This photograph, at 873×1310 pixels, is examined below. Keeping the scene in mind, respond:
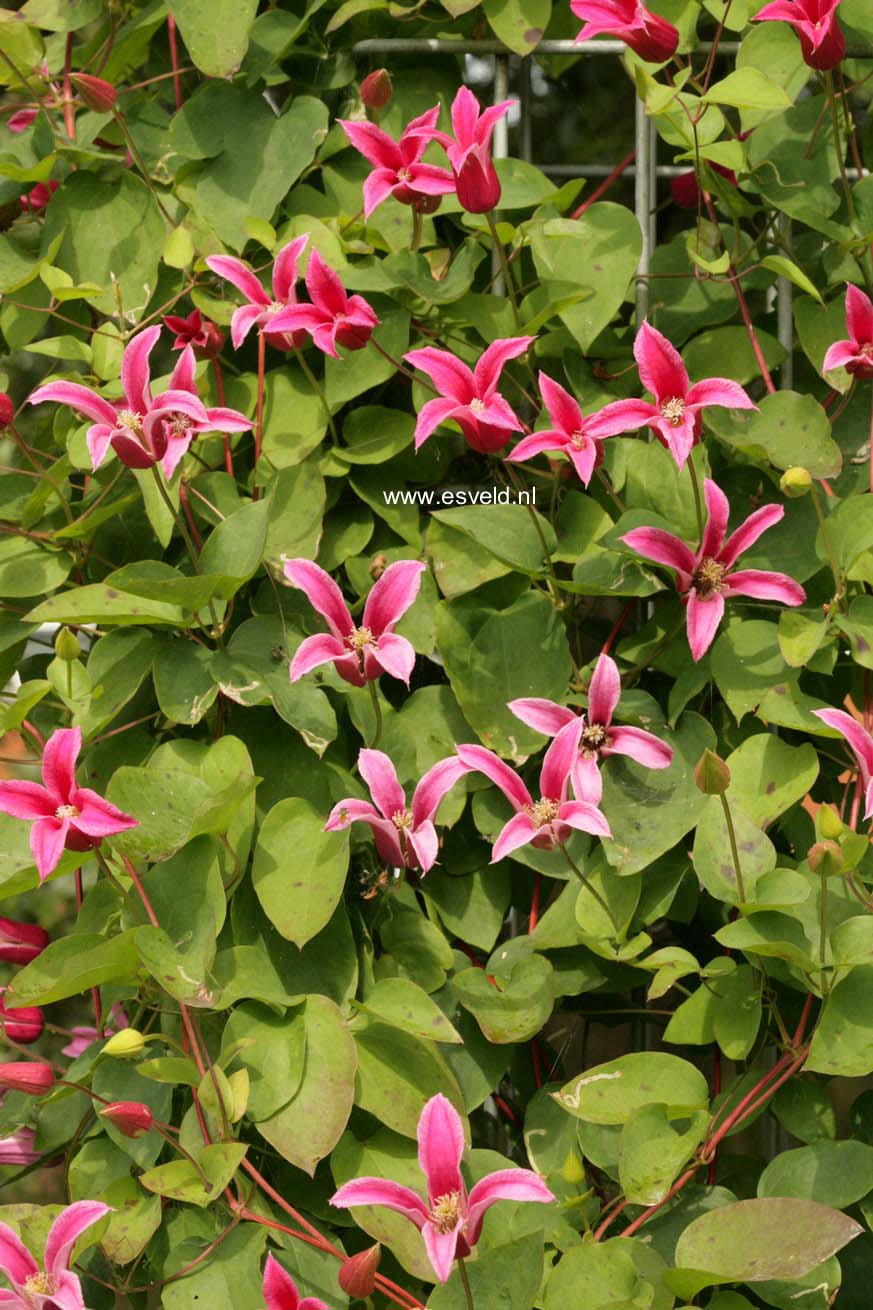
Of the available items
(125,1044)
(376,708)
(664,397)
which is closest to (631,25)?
(664,397)

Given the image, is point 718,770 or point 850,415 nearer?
point 718,770

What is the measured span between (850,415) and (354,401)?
1.17 ft

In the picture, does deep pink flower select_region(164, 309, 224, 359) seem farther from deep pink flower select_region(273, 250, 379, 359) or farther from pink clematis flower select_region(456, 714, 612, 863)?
pink clematis flower select_region(456, 714, 612, 863)

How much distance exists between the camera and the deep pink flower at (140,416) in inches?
31.5

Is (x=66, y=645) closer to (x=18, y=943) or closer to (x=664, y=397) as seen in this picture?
(x=18, y=943)

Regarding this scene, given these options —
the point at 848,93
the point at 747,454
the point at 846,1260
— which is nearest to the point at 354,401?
the point at 747,454

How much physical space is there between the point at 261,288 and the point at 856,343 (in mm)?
389

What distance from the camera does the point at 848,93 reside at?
938mm

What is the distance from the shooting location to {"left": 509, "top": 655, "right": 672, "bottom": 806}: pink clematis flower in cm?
82

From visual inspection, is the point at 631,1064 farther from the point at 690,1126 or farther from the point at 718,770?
the point at 718,770

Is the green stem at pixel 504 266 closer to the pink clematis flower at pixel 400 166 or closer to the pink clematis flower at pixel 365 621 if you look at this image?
the pink clematis flower at pixel 400 166

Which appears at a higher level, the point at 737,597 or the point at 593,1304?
the point at 737,597

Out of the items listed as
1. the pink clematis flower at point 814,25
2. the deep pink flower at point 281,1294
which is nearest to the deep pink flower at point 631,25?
the pink clematis flower at point 814,25

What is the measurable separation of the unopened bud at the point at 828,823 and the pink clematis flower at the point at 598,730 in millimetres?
105
